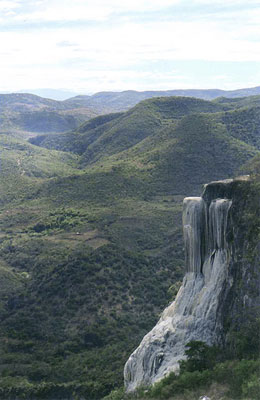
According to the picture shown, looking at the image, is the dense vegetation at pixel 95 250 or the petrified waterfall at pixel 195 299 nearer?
the petrified waterfall at pixel 195 299

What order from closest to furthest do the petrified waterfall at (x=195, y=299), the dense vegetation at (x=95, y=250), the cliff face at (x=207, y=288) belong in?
the cliff face at (x=207, y=288), the petrified waterfall at (x=195, y=299), the dense vegetation at (x=95, y=250)

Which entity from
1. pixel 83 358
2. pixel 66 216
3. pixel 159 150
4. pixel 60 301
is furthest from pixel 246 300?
pixel 159 150

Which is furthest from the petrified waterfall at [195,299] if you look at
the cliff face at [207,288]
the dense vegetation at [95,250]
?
the dense vegetation at [95,250]

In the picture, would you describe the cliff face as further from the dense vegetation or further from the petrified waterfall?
the dense vegetation

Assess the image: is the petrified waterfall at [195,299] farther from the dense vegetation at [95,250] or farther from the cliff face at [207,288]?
the dense vegetation at [95,250]

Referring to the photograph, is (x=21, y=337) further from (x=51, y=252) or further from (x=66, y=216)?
(x=66, y=216)

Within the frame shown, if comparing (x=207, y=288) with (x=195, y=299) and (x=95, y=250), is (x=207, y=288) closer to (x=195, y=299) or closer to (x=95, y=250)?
(x=195, y=299)
